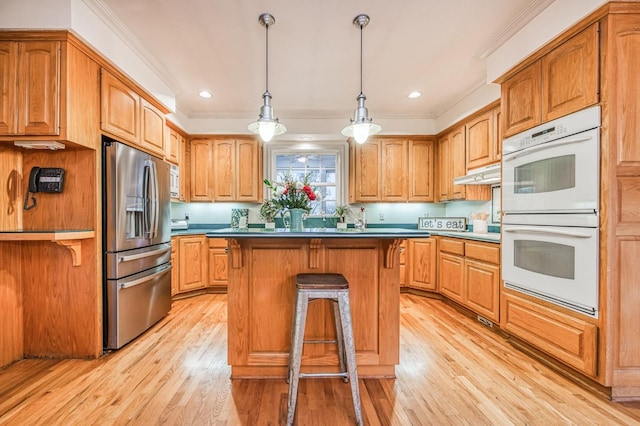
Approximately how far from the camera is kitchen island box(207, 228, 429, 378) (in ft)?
6.63

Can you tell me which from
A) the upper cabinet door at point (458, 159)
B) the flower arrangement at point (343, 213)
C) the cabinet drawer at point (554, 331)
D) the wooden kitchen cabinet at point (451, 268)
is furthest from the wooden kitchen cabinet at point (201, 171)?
the cabinet drawer at point (554, 331)

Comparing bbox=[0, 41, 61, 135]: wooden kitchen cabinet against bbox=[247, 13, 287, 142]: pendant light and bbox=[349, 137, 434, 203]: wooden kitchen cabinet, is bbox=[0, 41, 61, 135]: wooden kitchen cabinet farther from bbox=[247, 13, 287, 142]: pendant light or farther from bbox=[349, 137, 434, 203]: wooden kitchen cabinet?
bbox=[349, 137, 434, 203]: wooden kitchen cabinet

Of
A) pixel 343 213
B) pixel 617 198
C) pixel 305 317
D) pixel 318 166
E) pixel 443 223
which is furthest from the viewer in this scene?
pixel 318 166

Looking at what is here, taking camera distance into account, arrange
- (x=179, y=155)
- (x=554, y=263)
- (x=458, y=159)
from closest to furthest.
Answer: (x=554, y=263), (x=458, y=159), (x=179, y=155)

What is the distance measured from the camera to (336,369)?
6.64 feet

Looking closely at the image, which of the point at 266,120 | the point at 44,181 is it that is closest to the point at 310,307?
the point at 266,120

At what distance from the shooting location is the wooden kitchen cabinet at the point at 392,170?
4.50m

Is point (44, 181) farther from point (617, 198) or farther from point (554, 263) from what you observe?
point (617, 198)

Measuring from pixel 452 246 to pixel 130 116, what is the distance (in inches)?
146

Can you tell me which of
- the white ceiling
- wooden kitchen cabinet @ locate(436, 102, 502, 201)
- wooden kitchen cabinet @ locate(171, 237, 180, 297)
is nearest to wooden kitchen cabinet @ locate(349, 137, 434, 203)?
wooden kitchen cabinet @ locate(436, 102, 502, 201)

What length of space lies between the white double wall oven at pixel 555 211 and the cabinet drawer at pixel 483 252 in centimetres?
22

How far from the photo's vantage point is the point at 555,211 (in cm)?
206

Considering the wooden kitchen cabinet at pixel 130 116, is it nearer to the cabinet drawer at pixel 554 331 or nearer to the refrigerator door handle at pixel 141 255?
the refrigerator door handle at pixel 141 255

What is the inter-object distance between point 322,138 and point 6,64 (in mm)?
3359
